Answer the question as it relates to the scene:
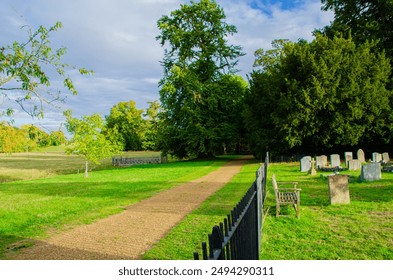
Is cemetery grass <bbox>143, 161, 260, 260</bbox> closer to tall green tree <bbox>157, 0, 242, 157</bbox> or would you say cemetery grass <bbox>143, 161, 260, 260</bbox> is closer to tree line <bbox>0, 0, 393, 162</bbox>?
tree line <bbox>0, 0, 393, 162</bbox>

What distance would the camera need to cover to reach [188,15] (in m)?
42.6

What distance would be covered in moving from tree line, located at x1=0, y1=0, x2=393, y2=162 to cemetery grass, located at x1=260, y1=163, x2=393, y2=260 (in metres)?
18.9

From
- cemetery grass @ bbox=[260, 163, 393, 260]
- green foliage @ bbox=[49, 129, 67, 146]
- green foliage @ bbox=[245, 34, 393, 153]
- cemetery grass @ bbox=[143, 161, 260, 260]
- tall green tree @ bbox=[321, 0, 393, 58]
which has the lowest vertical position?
cemetery grass @ bbox=[260, 163, 393, 260]

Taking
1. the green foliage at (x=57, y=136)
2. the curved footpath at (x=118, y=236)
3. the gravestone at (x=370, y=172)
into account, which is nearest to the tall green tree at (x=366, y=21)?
the gravestone at (x=370, y=172)

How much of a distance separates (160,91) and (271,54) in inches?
725

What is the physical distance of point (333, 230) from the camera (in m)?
8.12

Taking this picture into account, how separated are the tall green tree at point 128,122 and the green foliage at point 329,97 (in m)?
46.6

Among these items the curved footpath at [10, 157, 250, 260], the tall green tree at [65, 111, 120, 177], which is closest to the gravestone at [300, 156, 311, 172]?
the curved footpath at [10, 157, 250, 260]

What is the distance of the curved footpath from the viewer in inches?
259

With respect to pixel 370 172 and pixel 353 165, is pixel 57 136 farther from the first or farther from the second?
pixel 353 165

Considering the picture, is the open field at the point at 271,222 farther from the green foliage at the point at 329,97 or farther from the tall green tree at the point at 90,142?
the green foliage at the point at 329,97

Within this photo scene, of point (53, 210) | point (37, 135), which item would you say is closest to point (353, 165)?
point (53, 210)
